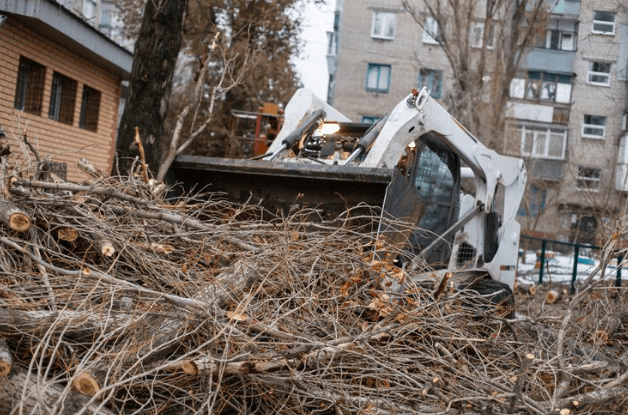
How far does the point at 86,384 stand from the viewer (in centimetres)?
380

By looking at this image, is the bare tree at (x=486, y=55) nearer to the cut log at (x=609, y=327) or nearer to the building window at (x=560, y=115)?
the cut log at (x=609, y=327)

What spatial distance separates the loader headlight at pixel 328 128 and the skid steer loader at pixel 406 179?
0.04 ft

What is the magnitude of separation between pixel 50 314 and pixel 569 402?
297cm

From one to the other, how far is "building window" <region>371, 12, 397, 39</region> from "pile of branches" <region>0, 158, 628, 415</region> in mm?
35437

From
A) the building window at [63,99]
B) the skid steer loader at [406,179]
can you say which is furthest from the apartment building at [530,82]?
the skid steer loader at [406,179]

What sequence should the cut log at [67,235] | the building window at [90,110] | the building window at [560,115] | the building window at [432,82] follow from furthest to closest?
1. the building window at [560,115]
2. the building window at [432,82]
3. the building window at [90,110]
4. the cut log at [67,235]

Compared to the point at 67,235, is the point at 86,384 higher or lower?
lower

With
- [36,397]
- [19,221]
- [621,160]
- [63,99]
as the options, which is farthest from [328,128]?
[621,160]

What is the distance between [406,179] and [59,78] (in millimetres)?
10285

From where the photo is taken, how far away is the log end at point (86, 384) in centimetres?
378

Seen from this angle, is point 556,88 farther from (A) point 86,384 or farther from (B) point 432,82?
(A) point 86,384

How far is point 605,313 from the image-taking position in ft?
23.3

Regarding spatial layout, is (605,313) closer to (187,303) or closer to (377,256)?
→ (377,256)

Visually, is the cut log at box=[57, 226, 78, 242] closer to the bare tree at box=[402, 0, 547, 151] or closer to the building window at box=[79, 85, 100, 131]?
the building window at box=[79, 85, 100, 131]
